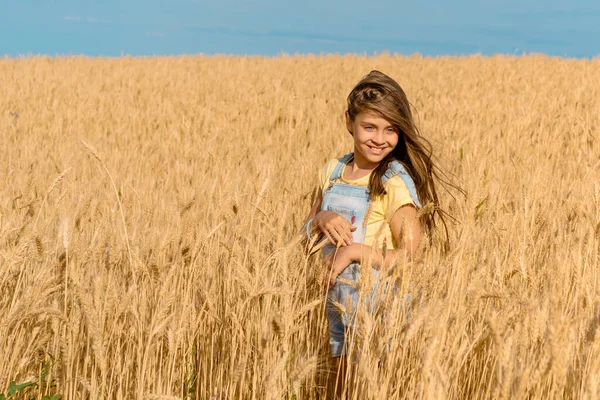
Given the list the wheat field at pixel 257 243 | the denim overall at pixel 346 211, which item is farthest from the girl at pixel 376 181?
the wheat field at pixel 257 243

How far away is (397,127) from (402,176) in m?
0.21

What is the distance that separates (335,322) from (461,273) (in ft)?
1.69

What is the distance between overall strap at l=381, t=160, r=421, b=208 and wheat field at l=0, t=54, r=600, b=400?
22 cm

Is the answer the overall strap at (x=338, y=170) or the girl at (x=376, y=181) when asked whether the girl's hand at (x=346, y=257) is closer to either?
the girl at (x=376, y=181)

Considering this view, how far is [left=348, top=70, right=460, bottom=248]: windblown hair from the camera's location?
2385 millimetres

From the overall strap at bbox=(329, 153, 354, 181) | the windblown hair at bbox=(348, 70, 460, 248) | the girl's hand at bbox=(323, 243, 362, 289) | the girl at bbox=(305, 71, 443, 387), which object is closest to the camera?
the girl's hand at bbox=(323, 243, 362, 289)

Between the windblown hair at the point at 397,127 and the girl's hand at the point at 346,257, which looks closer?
the girl's hand at the point at 346,257

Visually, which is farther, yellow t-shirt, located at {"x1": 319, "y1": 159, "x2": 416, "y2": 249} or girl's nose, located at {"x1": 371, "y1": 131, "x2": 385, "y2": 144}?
girl's nose, located at {"x1": 371, "y1": 131, "x2": 385, "y2": 144}

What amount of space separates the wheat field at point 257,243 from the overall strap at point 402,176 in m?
0.22

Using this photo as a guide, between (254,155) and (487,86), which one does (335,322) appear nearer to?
(254,155)

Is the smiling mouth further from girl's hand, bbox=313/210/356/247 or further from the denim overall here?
girl's hand, bbox=313/210/356/247

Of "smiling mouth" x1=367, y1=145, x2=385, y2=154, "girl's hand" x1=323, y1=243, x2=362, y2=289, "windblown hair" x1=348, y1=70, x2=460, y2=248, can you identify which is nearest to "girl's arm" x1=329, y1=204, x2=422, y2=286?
"girl's hand" x1=323, y1=243, x2=362, y2=289

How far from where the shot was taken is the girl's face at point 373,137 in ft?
7.87

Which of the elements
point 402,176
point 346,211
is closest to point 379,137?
point 402,176
